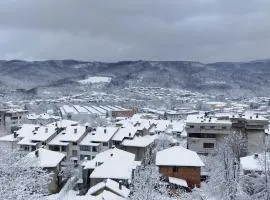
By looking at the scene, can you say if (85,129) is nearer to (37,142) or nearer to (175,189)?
(37,142)

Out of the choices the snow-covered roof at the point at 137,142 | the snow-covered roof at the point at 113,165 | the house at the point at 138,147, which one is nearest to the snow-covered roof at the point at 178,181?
the snow-covered roof at the point at 113,165

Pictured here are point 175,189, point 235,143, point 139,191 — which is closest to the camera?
point 139,191

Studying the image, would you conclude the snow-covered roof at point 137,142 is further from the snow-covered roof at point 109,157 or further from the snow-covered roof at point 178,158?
the snow-covered roof at point 109,157

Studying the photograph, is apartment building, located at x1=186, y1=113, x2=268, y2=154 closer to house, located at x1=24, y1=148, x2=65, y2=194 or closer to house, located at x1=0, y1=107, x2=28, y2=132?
house, located at x1=24, y1=148, x2=65, y2=194

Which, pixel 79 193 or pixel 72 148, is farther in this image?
pixel 72 148

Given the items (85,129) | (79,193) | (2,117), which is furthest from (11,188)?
(2,117)

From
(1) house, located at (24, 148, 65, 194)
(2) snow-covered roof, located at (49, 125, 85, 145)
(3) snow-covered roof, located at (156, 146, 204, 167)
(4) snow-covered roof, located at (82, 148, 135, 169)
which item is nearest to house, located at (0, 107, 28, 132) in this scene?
(2) snow-covered roof, located at (49, 125, 85, 145)

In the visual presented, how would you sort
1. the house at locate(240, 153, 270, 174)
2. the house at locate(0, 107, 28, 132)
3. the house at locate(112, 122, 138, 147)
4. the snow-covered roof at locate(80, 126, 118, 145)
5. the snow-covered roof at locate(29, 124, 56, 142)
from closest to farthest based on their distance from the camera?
the house at locate(240, 153, 270, 174)
the snow-covered roof at locate(29, 124, 56, 142)
the snow-covered roof at locate(80, 126, 118, 145)
the house at locate(112, 122, 138, 147)
the house at locate(0, 107, 28, 132)
